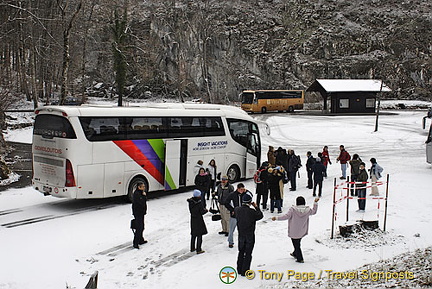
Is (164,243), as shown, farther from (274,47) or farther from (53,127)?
(274,47)

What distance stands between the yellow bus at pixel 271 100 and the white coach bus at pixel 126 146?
117 ft

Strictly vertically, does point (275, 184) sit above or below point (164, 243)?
above

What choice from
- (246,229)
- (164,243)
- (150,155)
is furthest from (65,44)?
(246,229)

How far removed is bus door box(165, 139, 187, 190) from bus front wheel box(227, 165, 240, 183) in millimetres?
2477

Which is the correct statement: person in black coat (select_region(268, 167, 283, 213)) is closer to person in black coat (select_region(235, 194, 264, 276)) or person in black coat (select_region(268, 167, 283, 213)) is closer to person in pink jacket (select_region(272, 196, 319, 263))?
person in pink jacket (select_region(272, 196, 319, 263))

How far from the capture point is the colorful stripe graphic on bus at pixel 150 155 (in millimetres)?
14484

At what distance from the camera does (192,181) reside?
16703mm

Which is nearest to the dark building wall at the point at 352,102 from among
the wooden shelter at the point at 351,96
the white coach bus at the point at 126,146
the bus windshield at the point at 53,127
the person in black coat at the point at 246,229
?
the wooden shelter at the point at 351,96

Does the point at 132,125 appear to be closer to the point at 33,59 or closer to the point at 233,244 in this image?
the point at 233,244

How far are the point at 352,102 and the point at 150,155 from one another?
4102 cm

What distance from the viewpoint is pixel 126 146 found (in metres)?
14.4

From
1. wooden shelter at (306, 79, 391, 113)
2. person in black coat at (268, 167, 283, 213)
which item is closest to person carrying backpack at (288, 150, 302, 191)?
person in black coat at (268, 167, 283, 213)

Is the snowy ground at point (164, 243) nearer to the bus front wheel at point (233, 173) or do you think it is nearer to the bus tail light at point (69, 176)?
the bus tail light at point (69, 176)

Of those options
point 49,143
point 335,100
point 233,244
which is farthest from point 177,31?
point 233,244
